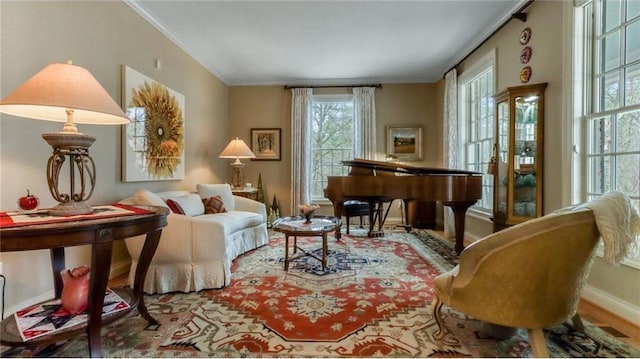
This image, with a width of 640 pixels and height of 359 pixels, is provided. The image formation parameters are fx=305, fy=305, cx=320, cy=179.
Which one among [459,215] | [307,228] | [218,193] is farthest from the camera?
[218,193]

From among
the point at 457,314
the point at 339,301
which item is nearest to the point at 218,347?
the point at 339,301

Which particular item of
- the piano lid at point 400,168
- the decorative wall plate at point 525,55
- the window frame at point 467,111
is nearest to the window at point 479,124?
the window frame at point 467,111

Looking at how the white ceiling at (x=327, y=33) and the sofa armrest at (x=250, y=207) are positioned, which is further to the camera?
the sofa armrest at (x=250, y=207)

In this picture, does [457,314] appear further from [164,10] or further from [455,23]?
[164,10]

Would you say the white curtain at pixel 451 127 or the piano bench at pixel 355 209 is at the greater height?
the white curtain at pixel 451 127

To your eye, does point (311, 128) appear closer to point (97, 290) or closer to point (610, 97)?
point (610, 97)

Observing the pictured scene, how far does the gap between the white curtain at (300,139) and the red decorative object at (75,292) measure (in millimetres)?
4104

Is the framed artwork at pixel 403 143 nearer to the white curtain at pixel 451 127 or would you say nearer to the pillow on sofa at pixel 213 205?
the white curtain at pixel 451 127

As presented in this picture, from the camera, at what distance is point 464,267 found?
61.6 inches

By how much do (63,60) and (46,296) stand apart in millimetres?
1800

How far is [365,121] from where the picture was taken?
222 inches

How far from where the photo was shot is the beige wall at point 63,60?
6.59 ft

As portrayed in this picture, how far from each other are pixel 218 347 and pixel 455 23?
12.9 ft

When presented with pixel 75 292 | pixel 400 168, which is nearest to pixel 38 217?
pixel 75 292
